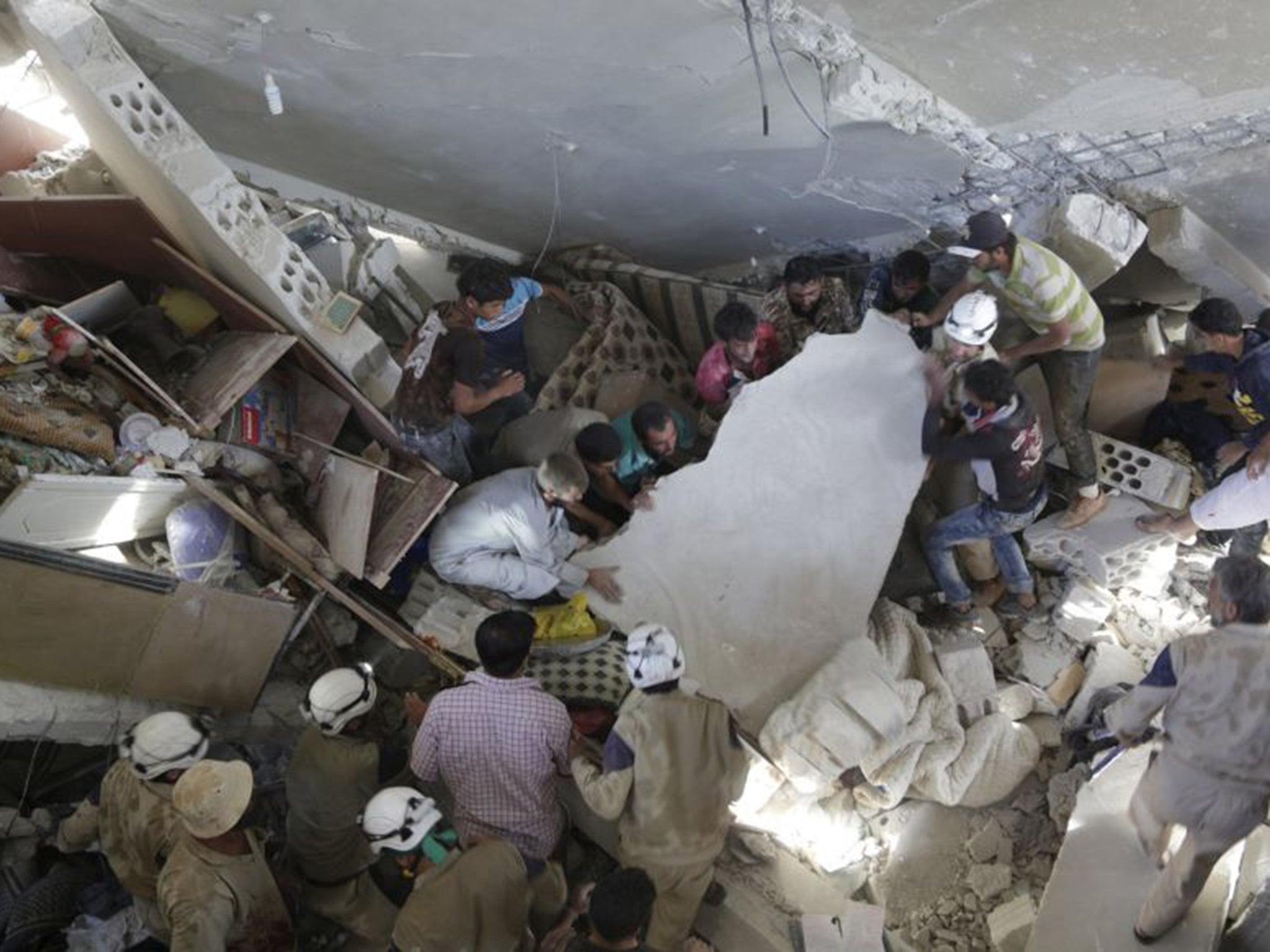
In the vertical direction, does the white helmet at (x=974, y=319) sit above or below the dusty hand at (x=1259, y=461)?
above

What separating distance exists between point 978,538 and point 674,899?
2193mm

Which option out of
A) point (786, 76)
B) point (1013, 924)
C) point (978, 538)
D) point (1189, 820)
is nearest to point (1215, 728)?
point (1189, 820)

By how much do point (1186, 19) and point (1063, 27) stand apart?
40cm

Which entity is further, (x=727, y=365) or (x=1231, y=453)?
(x=727, y=365)

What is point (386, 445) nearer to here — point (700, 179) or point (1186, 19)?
point (700, 179)

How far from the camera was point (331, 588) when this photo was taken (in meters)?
4.16

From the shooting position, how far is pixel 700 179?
504cm

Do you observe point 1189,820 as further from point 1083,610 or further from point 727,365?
point 727,365

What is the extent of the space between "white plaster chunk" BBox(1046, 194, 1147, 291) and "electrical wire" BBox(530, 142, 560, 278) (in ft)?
8.42

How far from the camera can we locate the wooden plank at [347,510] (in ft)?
13.6

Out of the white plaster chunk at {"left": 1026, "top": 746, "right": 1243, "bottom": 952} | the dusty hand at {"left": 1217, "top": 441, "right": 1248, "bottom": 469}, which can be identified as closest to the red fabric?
the dusty hand at {"left": 1217, "top": 441, "right": 1248, "bottom": 469}

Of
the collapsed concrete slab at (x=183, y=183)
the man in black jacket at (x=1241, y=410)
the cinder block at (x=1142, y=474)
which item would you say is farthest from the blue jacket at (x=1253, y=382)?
the collapsed concrete slab at (x=183, y=183)

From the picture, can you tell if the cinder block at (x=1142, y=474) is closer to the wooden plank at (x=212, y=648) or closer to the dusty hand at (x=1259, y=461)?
the dusty hand at (x=1259, y=461)

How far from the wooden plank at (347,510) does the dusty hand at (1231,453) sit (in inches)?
167
